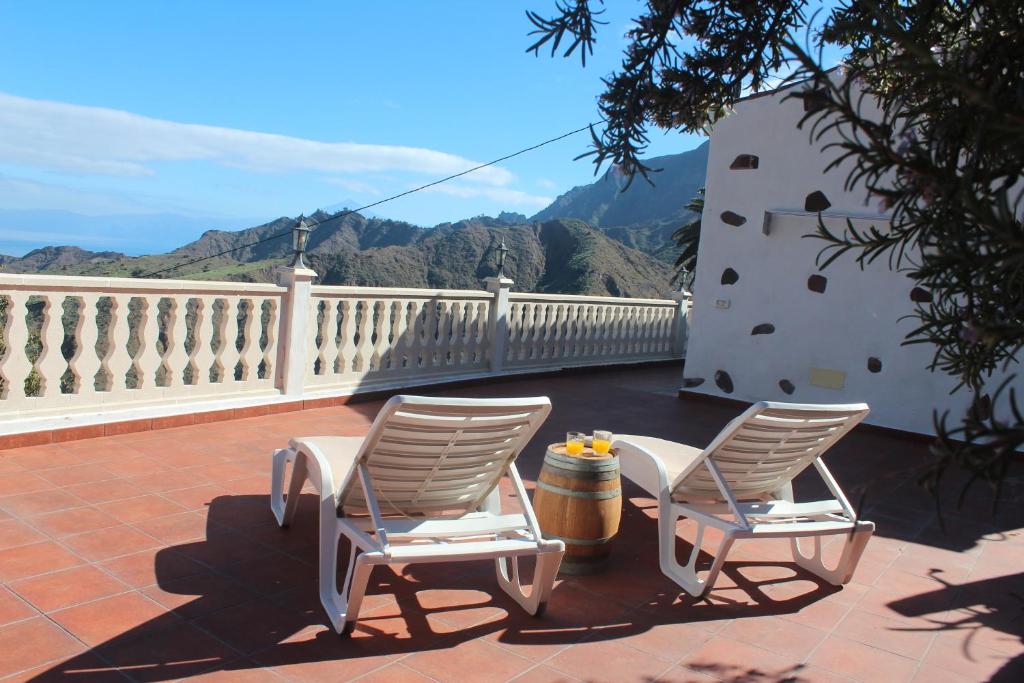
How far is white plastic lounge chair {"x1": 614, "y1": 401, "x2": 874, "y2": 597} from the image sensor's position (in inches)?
150

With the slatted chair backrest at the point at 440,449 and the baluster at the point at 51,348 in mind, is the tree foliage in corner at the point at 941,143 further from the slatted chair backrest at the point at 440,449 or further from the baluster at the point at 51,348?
the baluster at the point at 51,348

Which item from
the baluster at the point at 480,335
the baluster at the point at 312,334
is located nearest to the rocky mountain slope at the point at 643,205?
the baluster at the point at 480,335

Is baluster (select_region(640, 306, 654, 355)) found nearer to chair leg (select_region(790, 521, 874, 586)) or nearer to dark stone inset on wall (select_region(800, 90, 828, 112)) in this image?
chair leg (select_region(790, 521, 874, 586))

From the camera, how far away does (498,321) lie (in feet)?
32.4

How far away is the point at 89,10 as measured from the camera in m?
24.6

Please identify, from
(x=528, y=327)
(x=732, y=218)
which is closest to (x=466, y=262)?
(x=528, y=327)

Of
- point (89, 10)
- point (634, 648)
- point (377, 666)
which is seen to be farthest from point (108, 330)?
point (89, 10)

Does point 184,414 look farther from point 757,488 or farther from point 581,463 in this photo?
point 757,488

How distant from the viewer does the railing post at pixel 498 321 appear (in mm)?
9703

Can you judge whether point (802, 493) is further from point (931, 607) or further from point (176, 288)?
point (176, 288)

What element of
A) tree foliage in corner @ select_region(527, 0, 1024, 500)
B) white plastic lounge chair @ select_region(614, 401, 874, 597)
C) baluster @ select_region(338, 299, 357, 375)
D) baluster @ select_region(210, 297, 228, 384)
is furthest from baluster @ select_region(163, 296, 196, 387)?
tree foliage in corner @ select_region(527, 0, 1024, 500)

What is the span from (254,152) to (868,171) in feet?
206

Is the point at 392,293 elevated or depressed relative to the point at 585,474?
elevated

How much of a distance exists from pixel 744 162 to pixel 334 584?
7808 mm
